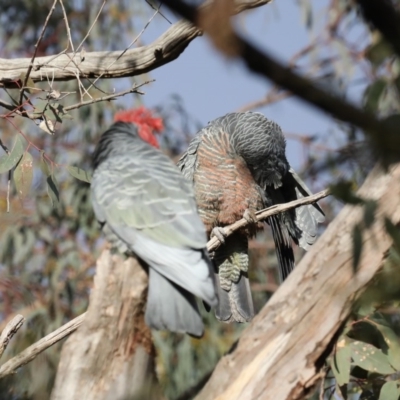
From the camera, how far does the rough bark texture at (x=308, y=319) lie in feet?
5.98

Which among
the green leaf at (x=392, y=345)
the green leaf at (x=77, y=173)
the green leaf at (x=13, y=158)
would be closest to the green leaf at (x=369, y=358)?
the green leaf at (x=392, y=345)

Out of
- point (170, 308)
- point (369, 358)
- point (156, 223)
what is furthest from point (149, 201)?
point (369, 358)

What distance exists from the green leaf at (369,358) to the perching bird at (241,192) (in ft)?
3.57

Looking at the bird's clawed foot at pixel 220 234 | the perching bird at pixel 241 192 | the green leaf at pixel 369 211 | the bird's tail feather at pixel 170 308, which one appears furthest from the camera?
the perching bird at pixel 241 192

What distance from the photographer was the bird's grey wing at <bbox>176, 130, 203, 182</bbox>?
3.96 metres

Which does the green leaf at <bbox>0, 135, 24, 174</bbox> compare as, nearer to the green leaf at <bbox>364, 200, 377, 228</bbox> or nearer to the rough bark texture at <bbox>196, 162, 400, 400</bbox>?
the rough bark texture at <bbox>196, 162, 400, 400</bbox>

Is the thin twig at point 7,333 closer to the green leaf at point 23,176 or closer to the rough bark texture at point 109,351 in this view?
the green leaf at point 23,176

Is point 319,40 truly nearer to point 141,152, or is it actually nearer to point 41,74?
point 41,74

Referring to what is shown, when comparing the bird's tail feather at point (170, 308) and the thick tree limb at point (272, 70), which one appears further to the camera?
the bird's tail feather at point (170, 308)

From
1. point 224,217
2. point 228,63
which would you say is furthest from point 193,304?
point 224,217

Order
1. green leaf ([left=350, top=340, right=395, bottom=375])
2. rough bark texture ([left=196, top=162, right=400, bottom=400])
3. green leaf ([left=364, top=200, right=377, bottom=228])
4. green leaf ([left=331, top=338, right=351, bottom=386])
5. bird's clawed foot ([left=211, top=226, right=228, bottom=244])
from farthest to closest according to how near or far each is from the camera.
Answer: bird's clawed foot ([left=211, top=226, right=228, bottom=244]), green leaf ([left=350, top=340, right=395, bottom=375]), green leaf ([left=331, top=338, right=351, bottom=386]), rough bark texture ([left=196, top=162, right=400, bottom=400]), green leaf ([left=364, top=200, right=377, bottom=228])

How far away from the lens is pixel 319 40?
20.2 ft

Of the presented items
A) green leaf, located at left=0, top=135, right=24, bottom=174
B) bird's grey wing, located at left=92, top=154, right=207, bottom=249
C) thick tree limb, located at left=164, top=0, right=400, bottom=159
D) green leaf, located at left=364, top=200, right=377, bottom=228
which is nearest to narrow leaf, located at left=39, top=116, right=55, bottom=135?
green leaf, located at left=0, top=135, right=24, bottom=174

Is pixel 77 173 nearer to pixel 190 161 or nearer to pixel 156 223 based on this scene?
pixel 156 223
